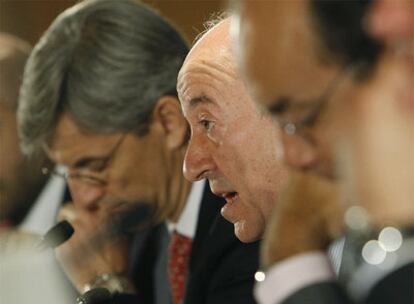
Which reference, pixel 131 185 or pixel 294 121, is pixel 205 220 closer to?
pixel 131 185

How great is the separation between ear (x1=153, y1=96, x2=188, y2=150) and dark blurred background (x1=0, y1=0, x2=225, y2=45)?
361 millimetres

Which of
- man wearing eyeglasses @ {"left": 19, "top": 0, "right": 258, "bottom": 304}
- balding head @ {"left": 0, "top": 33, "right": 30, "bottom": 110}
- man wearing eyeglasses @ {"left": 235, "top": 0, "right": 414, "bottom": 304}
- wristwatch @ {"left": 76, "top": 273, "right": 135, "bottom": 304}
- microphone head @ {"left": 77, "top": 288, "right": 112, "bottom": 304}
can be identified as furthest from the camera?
balding head @ {"left": 0, "top": 33, "right": 30, "bottom": 110}

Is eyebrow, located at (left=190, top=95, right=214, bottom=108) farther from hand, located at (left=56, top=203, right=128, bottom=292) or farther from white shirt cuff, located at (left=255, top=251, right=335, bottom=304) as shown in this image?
white shirt cuff, located at (left=255, top=251, right=335, bottom=304)

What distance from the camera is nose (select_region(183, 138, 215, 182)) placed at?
1.88 metres

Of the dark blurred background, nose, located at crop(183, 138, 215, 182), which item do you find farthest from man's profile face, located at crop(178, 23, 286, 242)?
the dark blurred background

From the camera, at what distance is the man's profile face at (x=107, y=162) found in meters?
2.78

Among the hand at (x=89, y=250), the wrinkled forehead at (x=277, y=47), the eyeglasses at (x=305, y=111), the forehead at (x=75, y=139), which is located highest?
the wrinkled forehead at (x=277, y=47)

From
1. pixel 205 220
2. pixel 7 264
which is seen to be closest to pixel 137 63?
pixel 205 220

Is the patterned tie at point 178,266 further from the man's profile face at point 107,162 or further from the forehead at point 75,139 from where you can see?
the forehead at point 75,139

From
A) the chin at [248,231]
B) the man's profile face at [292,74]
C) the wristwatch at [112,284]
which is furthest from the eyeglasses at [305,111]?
the wristwatch at [112,284]

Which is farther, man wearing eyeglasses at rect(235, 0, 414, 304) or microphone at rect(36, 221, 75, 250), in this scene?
microphone at rect(36, 221, 75, 250)

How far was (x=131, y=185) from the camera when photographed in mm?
2805

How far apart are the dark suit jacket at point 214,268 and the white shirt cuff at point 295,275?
3.35ft

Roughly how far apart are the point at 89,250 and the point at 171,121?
0.59 meters
